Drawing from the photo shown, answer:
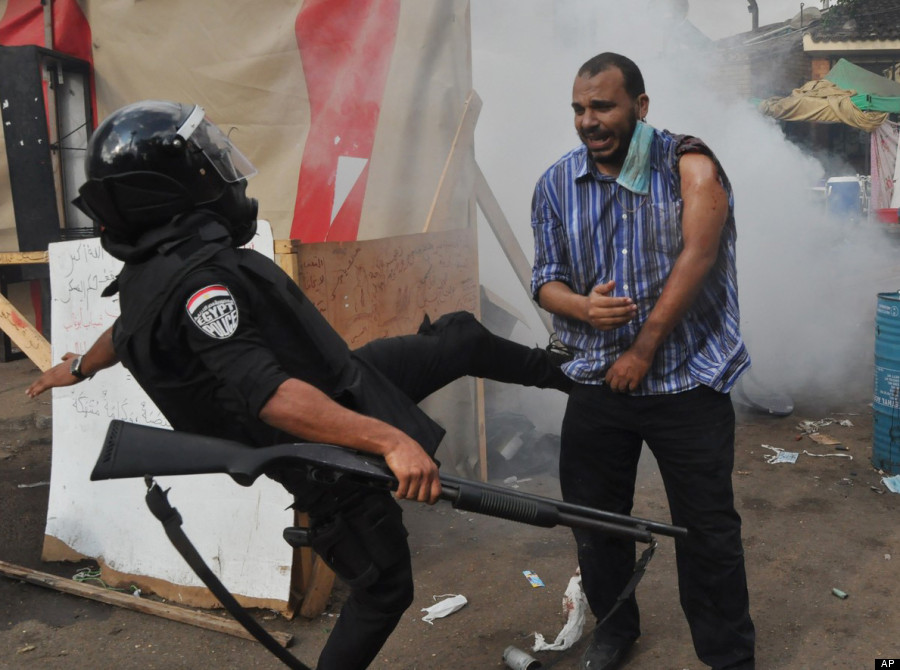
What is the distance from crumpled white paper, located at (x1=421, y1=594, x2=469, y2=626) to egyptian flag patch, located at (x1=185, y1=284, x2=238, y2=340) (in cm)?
202

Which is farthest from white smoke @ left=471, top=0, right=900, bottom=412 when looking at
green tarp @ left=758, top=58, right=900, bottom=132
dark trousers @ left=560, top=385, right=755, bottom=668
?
green tarp @ left=758, top=58, right=900, bottom=132

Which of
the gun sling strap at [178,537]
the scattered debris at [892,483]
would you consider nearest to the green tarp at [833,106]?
the scattered debris at [892,483]

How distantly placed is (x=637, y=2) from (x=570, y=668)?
23.7 feet

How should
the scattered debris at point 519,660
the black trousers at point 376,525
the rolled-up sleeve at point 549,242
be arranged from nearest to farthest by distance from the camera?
1. the black trousers at point 376,525
2. the rolled-up sleeve at point 549,242
3. the scattered debris at point 519,660

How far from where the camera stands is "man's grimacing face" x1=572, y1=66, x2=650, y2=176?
8.07 ft

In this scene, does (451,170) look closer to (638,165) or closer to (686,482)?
(638,165)

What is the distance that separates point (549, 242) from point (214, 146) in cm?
114

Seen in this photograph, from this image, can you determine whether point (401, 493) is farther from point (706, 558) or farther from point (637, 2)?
point (637, 2)

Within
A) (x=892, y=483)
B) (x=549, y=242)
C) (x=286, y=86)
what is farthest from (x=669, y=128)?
(x=549, y=242)

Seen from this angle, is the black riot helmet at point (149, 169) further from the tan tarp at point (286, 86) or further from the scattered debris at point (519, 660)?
the tan tarp at point (286, 86)

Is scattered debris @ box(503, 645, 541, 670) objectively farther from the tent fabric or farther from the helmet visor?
the tent fabric

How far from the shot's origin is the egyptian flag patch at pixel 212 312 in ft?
5.90

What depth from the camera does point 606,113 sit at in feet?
8.14

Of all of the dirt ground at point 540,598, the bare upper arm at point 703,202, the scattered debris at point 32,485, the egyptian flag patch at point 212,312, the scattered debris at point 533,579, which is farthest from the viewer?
the scattered debris at point 32,485
